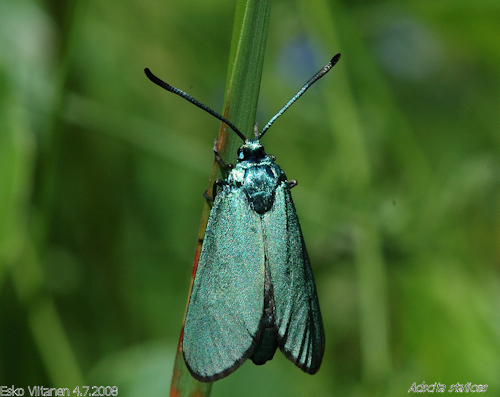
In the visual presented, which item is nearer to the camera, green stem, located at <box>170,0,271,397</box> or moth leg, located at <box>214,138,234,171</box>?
green stem, located at <box>170,0,271,397</box>

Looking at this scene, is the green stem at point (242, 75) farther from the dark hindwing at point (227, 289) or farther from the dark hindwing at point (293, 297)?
the dark hindwing at point (293, 297)

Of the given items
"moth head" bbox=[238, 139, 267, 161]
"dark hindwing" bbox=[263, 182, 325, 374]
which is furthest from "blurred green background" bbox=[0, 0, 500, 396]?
"moth head" bbox=[238, 139, 267, 161]

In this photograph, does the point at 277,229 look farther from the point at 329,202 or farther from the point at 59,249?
the point at 59,249

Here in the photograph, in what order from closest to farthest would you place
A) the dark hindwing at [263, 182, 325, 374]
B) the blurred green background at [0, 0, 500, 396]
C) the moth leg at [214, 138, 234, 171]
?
the moth leg at [214, 138, 234, 171]
the dark hindwing at [263, 182, 325, 374]
the blurred green background at [0, 0, 500, 396]

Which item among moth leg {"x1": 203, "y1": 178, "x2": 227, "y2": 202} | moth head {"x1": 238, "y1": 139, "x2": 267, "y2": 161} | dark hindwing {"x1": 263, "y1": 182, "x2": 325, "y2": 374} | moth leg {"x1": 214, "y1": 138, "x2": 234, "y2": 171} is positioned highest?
moth head {"x1": 238, "y1": 139, "x2": 267, "y2": 161}

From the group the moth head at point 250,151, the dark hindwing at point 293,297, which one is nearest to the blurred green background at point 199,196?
the dark hindwing at point 293,297

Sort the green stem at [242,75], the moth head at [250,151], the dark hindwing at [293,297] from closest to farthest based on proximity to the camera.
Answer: the green stem at [242,75]
the dark hindwing at [293,297]
the moth head at [250,151]

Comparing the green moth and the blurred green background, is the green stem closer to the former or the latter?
the green moth

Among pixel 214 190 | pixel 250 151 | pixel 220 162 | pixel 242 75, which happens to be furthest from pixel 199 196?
pixel 242 75
